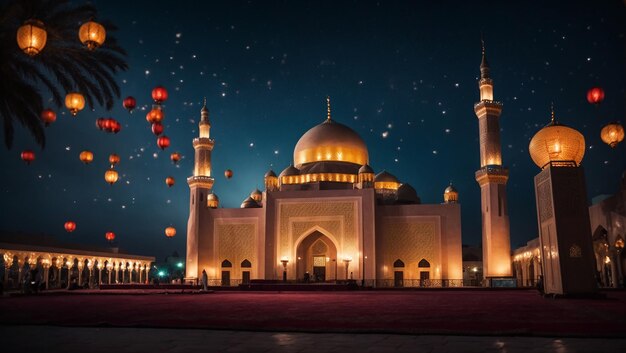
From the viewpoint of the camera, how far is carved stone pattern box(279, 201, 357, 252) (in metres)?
24.3

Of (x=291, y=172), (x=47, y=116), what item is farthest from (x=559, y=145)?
(x=291, y=172)

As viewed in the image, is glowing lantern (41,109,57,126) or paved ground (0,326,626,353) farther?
glowing lantern (41,109,57,126)

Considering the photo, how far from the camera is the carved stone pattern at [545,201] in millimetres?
11766

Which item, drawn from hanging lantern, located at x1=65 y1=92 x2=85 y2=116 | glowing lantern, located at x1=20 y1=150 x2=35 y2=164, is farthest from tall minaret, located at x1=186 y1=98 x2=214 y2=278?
hanging lantern, located at x1=65 y1=92 x2=85 y2=116

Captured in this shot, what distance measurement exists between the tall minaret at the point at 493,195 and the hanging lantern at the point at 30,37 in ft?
60.7

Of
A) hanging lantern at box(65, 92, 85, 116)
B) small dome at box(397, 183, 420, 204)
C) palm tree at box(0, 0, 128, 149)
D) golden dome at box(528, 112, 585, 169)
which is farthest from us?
small dome at box(397, 183, 420, 204)

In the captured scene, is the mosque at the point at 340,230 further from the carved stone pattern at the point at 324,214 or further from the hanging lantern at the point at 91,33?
the hanging lantern at the point at 91,33

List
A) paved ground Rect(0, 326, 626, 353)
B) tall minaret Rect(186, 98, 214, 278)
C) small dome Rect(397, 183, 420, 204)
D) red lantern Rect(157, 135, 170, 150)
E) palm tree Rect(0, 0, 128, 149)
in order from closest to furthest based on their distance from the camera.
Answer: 1. paved ground Rect(0, 326, 626, 353)
2. palm tree Rect(0, 0, 128, 149)
3. red lantern Rect(157, 135, 170, 150)
4. tall minaret Rect(186, 98, 214, 278)
5. small dome Rect(397, 183, 420, 204)

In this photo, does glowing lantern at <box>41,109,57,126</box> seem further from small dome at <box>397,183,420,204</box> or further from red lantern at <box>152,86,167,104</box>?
small dome at <box>397,183,420,204</box>

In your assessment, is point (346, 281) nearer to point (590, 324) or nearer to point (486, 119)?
point (486, 119)

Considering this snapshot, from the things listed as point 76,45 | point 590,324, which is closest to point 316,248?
point 76,45

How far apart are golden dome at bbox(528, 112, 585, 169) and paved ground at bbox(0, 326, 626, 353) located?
346 inches

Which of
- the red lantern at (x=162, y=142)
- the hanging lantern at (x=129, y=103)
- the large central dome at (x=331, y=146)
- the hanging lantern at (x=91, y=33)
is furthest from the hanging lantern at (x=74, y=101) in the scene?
the large central dome at (x=331, y=146)

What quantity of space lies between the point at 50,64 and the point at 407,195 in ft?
65.1
